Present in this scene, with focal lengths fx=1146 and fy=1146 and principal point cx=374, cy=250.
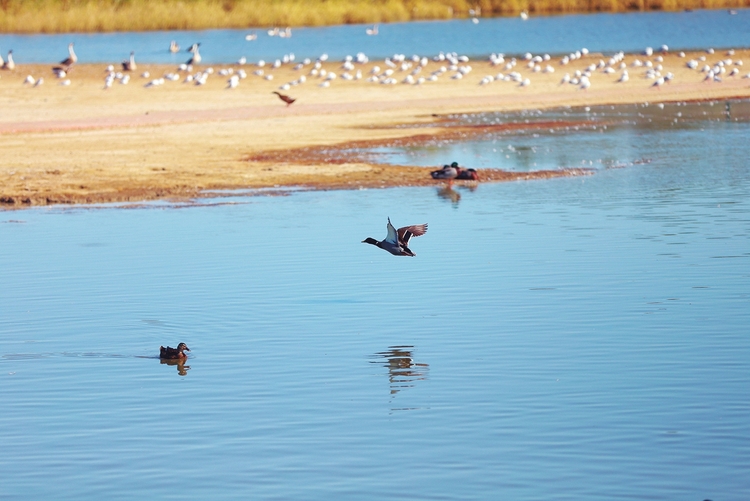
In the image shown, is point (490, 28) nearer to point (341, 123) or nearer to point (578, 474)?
point (341, 123)

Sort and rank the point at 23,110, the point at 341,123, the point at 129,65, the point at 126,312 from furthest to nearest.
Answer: the point at 129,65
the point at 23,110
the point at 341,123
the point at 126,312

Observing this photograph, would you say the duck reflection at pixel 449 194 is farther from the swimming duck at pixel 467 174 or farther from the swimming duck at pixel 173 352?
the swimming duck at pixel 173 352

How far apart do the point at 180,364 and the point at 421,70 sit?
33.5 meters

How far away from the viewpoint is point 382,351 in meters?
9.77

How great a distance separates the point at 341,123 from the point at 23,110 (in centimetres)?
909

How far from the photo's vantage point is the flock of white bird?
123 ft

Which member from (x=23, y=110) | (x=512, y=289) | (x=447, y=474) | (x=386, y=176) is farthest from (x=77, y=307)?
(x=23, y=110)

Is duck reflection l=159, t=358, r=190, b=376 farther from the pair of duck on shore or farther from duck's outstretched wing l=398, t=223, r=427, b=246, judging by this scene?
the pair of duck on shore

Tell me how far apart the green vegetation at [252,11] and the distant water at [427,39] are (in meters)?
1.92

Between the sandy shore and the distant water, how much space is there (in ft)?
21.7

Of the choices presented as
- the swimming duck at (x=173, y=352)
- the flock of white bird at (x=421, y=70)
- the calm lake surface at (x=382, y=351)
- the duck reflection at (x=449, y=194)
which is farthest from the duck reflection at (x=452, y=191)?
the flock of white bird at (x=421, y=70)

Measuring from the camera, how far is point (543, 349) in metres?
9.60

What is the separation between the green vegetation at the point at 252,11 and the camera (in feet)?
214

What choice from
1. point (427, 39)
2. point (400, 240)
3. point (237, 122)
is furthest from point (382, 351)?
point (427, 39)
